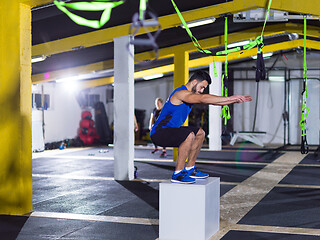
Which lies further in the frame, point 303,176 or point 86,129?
point 86,129

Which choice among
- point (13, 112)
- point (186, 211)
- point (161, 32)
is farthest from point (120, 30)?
point (186, 211)

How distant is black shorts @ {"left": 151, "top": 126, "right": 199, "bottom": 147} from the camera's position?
15.1ft

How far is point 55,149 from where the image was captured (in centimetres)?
1603

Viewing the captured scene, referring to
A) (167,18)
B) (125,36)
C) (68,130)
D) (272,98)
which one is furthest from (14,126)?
(272,98)

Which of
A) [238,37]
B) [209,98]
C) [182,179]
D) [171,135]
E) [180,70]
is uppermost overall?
[238,37]

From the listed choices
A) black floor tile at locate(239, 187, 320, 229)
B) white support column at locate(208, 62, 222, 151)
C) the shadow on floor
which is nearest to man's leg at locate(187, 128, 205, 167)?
black floor tile at locate(239, 187, 320, 229)

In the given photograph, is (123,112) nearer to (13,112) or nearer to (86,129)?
(13,112)

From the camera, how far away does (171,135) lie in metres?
4.65

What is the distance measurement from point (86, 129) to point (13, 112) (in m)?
12.4

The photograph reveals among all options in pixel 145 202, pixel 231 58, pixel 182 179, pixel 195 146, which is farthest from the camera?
pixel 231 58

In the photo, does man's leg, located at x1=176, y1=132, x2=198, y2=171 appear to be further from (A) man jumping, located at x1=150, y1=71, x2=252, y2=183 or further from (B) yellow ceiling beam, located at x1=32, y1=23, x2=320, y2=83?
(B) yellow ceiling beam, located at x1=32, y1=23, x2=320, y2=83

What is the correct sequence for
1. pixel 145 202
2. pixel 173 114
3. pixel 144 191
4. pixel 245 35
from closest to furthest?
pixel 173 114
pixel 145 202
pixel 144 191
pixel 245 35

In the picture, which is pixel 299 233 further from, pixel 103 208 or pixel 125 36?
pixel 125 36

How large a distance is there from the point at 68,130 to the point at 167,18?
33.4ft
